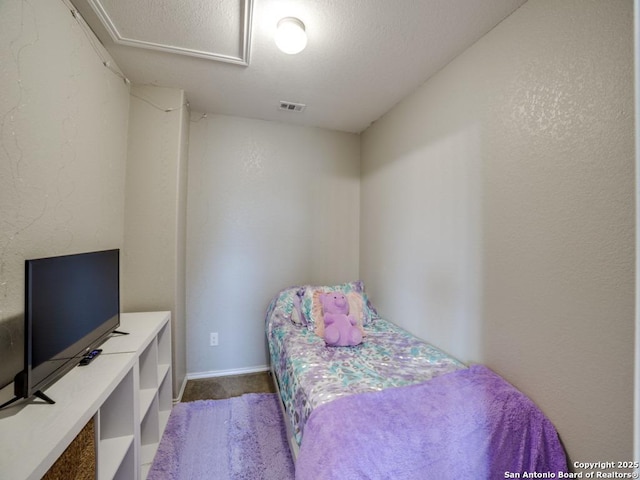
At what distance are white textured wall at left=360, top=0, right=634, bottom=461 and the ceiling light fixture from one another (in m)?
0.98

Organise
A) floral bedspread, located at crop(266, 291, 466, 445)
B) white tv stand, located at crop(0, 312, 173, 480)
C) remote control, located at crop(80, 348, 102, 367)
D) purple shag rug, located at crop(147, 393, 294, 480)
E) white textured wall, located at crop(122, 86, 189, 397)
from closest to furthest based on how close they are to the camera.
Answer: white tv stand, located at crop(0, 312, 173, 480)
remote control, located at crop(80, 348, 102, 367)
floral bedspread, located at crop(266, 291, 466, 445)
purple shag rug, located at crop(147, 393, 294, 480)
white textured wall, located at crop(122, 86, 189, 397)

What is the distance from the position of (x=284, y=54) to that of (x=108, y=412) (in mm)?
2149

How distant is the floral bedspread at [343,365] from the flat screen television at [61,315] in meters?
0.99

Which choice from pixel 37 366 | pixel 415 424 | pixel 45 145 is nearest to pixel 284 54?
pixel 45 145

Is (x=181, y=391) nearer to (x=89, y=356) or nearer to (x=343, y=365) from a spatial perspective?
(x=89, y=356)

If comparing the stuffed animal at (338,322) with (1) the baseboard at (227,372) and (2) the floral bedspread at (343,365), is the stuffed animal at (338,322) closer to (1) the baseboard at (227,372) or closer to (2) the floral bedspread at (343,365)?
(2) the floral bedspread at (343,365)

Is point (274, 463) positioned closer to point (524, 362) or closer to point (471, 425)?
point (471, 425)

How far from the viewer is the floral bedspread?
51.1 inches

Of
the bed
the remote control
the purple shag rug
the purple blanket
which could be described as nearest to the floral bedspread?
the bed

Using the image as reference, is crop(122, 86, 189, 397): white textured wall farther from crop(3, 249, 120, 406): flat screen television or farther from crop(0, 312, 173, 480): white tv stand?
crop(3, 249, 120, 406): flat screen television

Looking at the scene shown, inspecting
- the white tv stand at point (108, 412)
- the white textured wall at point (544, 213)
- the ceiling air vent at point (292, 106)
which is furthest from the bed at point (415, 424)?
the ceiling air vent at point (292, 106)

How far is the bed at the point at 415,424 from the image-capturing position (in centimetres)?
95

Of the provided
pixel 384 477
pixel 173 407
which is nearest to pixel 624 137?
pixel 384 477

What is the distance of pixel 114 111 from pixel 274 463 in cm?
244
